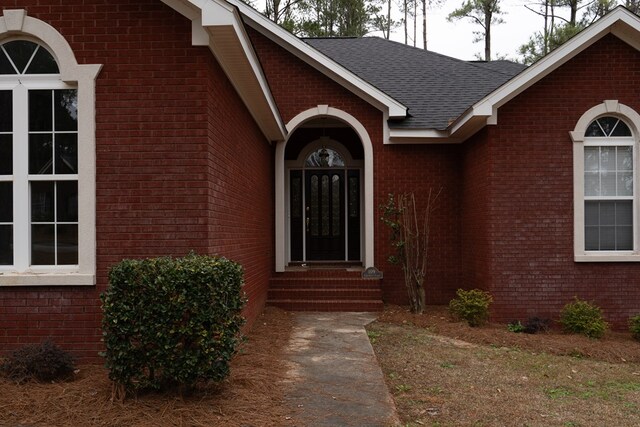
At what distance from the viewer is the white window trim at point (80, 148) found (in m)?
5.41

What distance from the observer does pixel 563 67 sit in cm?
887

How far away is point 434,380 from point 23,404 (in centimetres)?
396

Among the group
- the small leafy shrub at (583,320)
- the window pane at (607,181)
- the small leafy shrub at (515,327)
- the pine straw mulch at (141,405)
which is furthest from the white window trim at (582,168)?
the pine straw mulch at (141,405)

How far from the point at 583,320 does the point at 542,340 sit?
0.95 metres

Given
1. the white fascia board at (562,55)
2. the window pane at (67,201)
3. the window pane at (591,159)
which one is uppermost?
the white fascia board at (562,55)

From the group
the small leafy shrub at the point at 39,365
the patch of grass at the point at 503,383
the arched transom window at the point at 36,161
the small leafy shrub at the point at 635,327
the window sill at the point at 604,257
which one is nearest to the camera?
the patch of grass at the point at 503,383

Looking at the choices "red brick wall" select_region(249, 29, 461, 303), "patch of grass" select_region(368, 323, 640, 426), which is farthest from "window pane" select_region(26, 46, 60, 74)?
"red brick wall" select_region(249, 29, 461, 303)

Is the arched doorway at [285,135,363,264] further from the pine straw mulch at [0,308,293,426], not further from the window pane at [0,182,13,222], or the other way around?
the pine straw mulch at [0,308,293,426]

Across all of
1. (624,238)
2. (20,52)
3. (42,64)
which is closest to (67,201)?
(42,64)

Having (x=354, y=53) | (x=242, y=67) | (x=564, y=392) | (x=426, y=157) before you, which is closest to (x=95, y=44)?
(x=242, y=67)

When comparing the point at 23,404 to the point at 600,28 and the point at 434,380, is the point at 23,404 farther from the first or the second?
the point at 600,28

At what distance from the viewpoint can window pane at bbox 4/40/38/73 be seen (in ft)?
18.3

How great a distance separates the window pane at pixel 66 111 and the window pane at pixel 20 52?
485 millimetres

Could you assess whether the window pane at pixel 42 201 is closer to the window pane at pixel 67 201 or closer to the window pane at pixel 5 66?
the window pane at pixel 67 201
